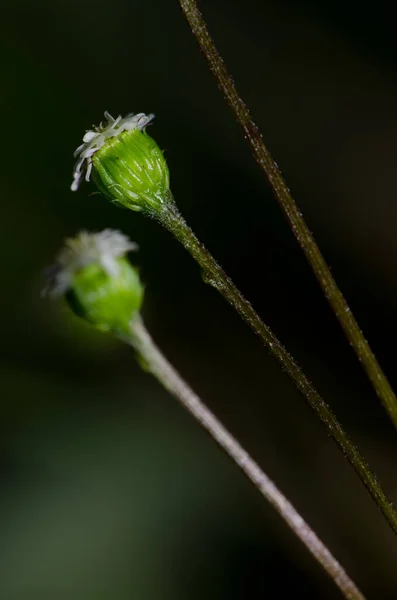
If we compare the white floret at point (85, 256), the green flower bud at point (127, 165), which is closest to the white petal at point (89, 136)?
the green flower bud at point (127, 165)

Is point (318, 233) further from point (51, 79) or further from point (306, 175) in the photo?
point (51, 79)

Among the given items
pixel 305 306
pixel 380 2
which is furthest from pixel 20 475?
pixel 380 2

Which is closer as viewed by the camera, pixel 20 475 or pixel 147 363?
pixel 147 363

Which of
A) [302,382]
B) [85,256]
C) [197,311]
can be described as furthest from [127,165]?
[197,311]

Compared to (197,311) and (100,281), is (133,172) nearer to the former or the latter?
(100,281)

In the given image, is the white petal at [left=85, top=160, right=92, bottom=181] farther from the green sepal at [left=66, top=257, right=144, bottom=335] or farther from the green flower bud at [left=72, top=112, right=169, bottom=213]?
the green sepal at [left=66, top=257, right=144, bottom=335]

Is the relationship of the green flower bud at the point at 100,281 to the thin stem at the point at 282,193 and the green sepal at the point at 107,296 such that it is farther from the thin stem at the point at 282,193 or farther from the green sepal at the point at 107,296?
the thin stem at the point at 282,193
